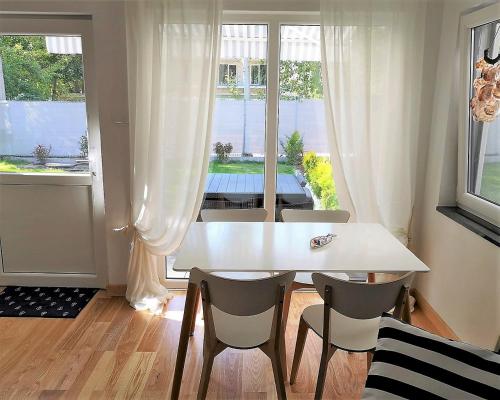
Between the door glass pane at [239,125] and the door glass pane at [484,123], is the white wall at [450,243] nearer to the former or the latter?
the door glass pane at [484,123]

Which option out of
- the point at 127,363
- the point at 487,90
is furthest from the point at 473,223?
the point at 127,363

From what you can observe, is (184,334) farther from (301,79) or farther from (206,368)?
(301,79)

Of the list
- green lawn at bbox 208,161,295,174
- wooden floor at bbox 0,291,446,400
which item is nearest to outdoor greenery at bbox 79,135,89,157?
green lawn at bbox 208,161,295,174

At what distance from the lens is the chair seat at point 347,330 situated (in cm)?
192

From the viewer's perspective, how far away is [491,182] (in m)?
2.53

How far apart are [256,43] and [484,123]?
1.58m

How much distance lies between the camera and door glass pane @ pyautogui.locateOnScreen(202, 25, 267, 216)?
304 cm

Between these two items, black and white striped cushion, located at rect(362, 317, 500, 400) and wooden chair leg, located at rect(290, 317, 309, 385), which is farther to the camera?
wooden chair leg, located at rect(290, 317, 309, 385)

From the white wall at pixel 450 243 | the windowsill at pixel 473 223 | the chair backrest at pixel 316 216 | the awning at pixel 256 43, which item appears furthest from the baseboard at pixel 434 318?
the awning at pixel 256 43

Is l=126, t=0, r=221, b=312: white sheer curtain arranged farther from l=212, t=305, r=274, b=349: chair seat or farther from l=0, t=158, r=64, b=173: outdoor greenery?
l=212, t=305, r=274, b=349: chair seat

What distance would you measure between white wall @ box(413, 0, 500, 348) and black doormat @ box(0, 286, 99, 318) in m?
2.53

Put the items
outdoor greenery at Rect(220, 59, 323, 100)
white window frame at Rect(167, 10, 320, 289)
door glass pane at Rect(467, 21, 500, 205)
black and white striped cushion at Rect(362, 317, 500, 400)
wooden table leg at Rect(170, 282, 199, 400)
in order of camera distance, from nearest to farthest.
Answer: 1. black and white striped cushion at Rect(362, 317, 500, 400)
2. wooden table leg at Rect(170, 282, 199, 400)
3. door glass pane at Rect(467, 21, 500, 205)
4. white window frame at Rect(167, 10, 320, 289)
5. outdoor greenery at Rect(220, 59, 323, 100)

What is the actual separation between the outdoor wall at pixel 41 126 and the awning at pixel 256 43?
0.42m

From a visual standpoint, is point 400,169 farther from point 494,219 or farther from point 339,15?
point 339,15
